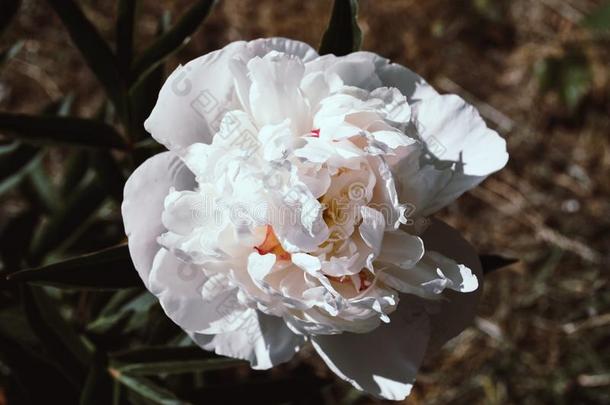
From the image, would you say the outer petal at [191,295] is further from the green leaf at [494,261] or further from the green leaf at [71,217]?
the green leaf at [71,217]

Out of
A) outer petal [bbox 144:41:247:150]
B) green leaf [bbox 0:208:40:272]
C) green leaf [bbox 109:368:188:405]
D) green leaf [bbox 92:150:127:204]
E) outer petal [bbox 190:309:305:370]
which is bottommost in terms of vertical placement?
green leaf [bbox 0:208:40:272]

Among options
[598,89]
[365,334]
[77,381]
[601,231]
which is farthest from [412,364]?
[598,89]

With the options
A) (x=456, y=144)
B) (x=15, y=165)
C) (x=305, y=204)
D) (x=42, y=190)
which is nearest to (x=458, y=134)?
(x=456, y=144)

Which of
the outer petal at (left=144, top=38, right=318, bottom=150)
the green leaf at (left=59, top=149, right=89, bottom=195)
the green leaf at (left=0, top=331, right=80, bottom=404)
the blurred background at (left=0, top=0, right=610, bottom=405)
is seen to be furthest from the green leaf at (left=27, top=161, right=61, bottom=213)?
the outer petal at (left=144, top=38, right=318, bottom=150)

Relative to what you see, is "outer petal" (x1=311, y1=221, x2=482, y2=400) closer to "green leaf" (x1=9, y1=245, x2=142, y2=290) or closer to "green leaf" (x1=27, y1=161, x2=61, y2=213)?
"green leaf" (x1=9, y1=245, x2=142, y2=290)

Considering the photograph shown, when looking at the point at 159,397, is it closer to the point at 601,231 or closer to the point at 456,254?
the point at 456,254

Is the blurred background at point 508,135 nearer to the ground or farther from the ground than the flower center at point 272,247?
nearer to the ground

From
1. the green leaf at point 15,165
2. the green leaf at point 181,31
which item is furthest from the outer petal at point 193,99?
the green leaf at point 15,165
